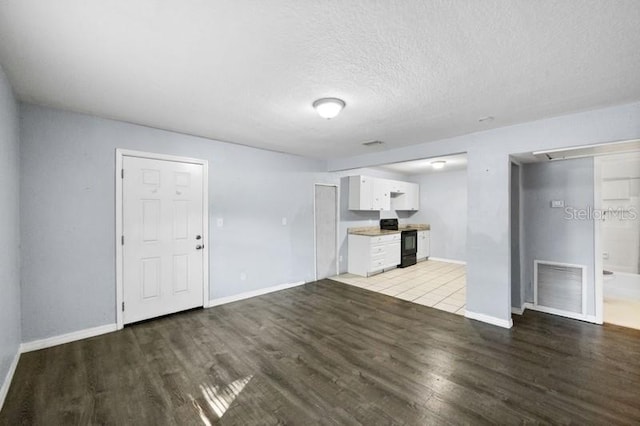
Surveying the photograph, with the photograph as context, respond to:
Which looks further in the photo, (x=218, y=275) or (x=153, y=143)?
(x=218, y=275)

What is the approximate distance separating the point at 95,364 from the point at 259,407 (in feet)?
5.66

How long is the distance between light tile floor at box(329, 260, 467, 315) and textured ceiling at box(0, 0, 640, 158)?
271 cm

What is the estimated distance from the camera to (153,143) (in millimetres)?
3402

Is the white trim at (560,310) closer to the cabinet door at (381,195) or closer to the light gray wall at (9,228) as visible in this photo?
the cabinet door at (381,195)

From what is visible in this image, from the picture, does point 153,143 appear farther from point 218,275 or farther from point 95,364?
point 95,364

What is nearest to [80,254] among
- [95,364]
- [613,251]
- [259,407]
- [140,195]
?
[140,195]

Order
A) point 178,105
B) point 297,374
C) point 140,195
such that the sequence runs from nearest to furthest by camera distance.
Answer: point 297,374 < point 178,105 < point 140,195

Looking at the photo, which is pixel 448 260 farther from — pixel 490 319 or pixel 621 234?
pixel 490 319

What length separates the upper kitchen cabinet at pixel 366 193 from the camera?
5824 millimetres

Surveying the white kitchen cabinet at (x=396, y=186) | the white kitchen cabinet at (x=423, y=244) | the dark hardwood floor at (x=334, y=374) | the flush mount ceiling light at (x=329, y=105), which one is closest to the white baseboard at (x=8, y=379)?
the dark hardwood floor at (x=334, y=374)

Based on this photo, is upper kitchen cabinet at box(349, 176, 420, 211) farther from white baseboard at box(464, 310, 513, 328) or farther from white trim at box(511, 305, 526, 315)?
white trim at box(511, 305, 526, 315)

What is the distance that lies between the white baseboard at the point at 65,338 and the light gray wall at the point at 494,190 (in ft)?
14.8

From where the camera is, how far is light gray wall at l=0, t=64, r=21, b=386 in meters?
2.00

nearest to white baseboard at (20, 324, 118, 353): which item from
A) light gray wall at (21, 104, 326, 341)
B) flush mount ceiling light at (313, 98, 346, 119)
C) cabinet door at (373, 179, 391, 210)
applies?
light gray wall at (21, 104, 326, 341)
